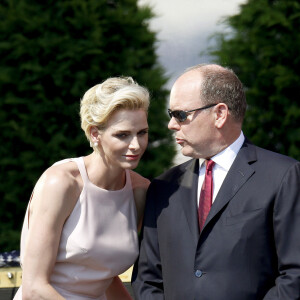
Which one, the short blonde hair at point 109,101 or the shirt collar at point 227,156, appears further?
the short blonde hair at point 109,101

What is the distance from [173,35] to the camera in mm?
7277

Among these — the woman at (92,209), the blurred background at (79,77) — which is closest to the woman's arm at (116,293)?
the woman at (92,209)

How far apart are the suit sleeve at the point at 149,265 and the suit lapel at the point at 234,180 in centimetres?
39

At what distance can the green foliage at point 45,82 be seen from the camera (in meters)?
6.02

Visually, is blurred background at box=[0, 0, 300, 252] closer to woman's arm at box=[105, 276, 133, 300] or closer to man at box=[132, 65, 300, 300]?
woman's arm at box=[105, 276, 133, 300]

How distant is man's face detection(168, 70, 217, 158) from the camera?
317 cm

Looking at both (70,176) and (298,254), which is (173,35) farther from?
(298,254)

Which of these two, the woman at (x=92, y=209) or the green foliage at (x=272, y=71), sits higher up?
the green foliage at (x=272, y=71)

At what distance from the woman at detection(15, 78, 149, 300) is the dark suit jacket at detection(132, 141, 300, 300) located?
33 cm

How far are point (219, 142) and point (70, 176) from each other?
81 centimetres

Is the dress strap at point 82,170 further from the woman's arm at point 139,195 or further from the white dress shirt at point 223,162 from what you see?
the white dress shirt at point 223,162

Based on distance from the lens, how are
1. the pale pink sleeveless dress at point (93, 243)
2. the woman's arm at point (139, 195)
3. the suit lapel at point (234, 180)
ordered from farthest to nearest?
the woman's arm at point (139, 195) < the pale pink sleeveless dress at point (93, 243) < the suit lapel at point (234, 180)

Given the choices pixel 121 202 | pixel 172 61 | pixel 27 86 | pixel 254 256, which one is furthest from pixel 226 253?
pixel 172 61

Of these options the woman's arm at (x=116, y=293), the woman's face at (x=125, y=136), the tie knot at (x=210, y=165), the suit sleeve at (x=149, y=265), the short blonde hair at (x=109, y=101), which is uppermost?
the short blonde hair at (x=109, y=101)
